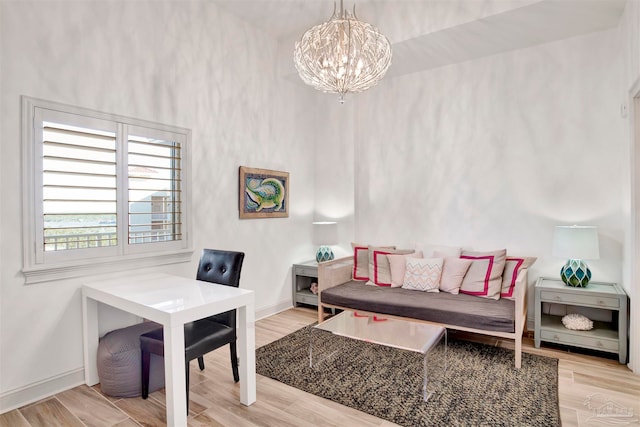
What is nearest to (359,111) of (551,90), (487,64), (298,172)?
(298,172)

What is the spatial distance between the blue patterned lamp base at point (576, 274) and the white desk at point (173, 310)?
269 centimetres

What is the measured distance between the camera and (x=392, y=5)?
3465mm

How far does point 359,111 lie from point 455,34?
4.88 feet

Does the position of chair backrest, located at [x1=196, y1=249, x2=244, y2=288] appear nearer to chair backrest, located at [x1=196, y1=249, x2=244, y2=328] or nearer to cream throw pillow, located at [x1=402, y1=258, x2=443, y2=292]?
chair backrest, located at [x1=196, y1=249, x2=244, y2=328]

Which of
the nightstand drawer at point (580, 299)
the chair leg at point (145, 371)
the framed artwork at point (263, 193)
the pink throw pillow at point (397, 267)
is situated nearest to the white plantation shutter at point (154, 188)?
the framed artwork at point (263, 193)

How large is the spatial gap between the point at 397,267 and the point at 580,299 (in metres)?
1.56

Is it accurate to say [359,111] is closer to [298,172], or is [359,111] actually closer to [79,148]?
[298,172]

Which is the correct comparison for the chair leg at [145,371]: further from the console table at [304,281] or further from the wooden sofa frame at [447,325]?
the console table at [304,281]

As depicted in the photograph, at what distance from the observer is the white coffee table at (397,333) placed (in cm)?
251

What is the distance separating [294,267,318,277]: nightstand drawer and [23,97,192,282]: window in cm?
154

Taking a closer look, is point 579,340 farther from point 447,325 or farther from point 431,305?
point 431,305

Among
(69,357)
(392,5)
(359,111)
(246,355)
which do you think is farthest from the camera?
(359,111)

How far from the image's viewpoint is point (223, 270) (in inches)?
106

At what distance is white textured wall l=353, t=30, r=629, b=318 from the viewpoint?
3277 mm
